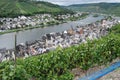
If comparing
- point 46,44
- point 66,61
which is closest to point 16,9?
point 46,44

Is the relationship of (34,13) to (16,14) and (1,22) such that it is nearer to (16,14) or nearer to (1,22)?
(16,14)

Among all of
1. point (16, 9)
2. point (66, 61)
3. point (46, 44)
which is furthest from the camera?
point (16, 9)

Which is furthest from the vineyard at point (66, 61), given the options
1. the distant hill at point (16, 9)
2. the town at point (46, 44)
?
the distant hill at point (16, 9)

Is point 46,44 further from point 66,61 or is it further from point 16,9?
point 16,9

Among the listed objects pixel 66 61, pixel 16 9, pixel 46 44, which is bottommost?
pixel 16 9

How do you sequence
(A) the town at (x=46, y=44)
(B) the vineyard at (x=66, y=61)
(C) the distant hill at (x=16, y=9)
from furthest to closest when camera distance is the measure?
(C) the distant hill at (x=16, y=9), (A) the town at (x=46, y=44), (B) the vineyard at (x=66, y=61)

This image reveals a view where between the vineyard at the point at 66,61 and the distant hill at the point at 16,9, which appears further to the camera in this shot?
the distant hill at the point at 16,9

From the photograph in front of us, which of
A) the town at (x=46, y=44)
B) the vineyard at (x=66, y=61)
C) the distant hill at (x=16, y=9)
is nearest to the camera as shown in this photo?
the vineyard at (x=66, y=61)

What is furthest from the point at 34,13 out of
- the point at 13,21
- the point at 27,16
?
the point at 13,21

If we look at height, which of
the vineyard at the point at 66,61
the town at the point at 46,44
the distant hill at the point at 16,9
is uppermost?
the vineyard at the point at 66,61

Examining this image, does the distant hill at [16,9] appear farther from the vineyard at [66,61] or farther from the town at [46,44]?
the vineyard at [66,61]

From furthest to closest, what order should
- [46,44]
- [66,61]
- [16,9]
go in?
[16,9]
[46,44]
[66,61]
